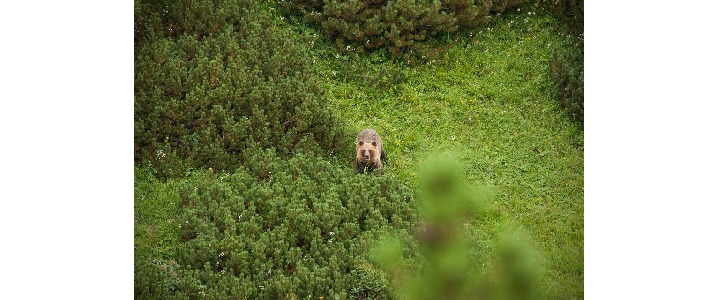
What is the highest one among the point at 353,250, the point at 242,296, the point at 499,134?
the point at 499,134

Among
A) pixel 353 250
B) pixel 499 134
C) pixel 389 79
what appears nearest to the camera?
pixel 353 250

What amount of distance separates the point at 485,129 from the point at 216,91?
392 cm

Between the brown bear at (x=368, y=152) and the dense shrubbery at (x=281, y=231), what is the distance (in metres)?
0.25

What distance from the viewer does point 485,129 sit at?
9.92m

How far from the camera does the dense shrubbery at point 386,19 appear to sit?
10766 mm

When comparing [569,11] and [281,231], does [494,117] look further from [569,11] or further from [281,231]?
[281,231]

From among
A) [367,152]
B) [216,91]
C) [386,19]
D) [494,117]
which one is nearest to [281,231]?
[367,152]

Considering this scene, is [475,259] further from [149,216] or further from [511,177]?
[149,216]

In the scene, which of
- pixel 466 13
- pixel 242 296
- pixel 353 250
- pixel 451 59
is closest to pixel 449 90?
pixel 451 59

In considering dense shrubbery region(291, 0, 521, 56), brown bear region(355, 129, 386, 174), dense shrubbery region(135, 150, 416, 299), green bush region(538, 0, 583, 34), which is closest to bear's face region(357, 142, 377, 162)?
brown bear region(355, 129, 386, 174)

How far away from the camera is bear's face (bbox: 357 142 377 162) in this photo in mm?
8305

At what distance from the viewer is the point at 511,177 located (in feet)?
29.7

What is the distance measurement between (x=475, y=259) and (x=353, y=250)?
126cm

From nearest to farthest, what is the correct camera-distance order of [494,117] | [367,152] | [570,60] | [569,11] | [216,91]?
1. [367,152]
2. [216,91]
3. [494,117]
4. [570,60]
5. [569,11]
